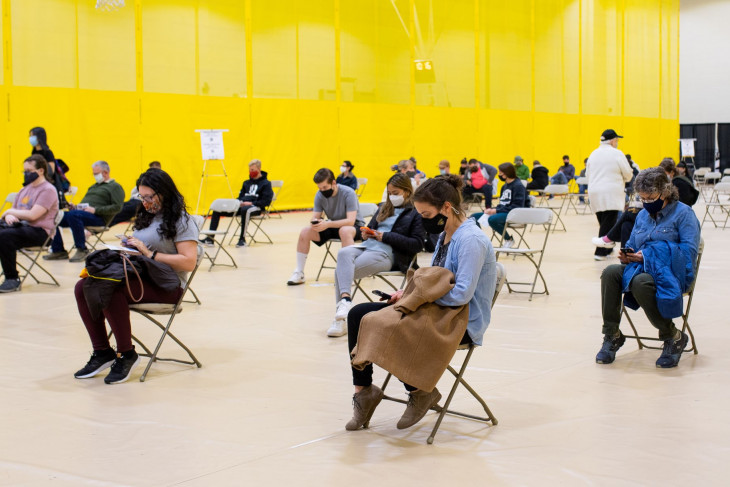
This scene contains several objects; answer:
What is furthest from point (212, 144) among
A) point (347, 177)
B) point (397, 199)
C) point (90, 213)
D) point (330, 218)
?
point (397, 199)

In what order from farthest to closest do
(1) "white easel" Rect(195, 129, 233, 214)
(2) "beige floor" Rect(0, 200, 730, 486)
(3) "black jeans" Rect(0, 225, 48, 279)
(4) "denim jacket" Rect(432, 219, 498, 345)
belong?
(1) "white easel" Rect(195, 129, 233, 214) → (3) "black jeans" Rect(0, 225, 48, 279) → (4) "denim jacket" Rect(432, 219, 498, 345) → (2) "beige floor" Rect(0, 200, 730, 486)

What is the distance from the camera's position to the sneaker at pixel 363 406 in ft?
13.0

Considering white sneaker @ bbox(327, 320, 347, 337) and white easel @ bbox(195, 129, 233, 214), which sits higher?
white easel @ bbox(195, 129, 233, 214)

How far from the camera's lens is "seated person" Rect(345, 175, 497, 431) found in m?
3.89

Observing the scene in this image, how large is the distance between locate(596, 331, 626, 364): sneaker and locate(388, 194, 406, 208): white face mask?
2.10 m

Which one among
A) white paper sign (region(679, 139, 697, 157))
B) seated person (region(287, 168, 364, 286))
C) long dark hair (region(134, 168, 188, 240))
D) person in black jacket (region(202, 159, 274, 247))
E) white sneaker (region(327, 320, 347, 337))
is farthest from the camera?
white paper sign (region(679, 139, 697, 157))

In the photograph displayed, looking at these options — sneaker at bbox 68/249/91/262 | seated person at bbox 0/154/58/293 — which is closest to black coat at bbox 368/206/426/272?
seated person at bbox 0/154/58/293

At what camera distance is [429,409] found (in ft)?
14.1

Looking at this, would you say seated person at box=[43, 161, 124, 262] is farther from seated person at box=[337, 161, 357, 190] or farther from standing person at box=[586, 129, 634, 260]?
standing person at box=[586, 129, 634, 260]

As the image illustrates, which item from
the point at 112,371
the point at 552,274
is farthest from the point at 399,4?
the point at 112,371

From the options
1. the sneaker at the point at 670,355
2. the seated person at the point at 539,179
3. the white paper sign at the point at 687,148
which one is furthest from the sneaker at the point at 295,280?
the white paper sign at the point at 687,148

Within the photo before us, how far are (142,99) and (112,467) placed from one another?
14096 mm

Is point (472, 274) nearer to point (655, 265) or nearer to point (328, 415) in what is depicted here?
point (328, 415)

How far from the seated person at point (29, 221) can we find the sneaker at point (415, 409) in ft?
17.7
